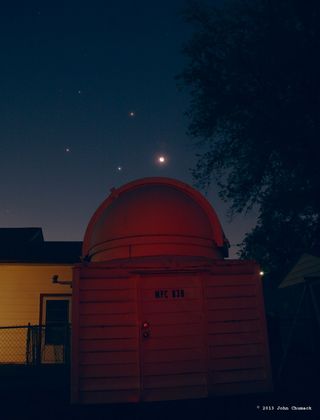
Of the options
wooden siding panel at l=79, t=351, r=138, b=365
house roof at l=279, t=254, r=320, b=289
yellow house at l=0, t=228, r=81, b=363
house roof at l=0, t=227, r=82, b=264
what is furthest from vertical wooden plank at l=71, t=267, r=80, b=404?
house roof at l=279, t=254, r=320, b=289

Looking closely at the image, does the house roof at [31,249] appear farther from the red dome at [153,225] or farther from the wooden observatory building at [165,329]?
the wooden observatory building at [165,329]

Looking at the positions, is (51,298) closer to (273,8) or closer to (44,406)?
(44,406)

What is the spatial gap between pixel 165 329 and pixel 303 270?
10.9 meters

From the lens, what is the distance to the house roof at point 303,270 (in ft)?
47.4

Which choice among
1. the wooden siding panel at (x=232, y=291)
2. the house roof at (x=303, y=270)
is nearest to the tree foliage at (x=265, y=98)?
the house roof at (x=303, y=270)

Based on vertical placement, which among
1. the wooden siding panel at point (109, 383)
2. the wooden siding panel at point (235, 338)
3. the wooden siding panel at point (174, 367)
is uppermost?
the wooden siding panel at point (235, 338)

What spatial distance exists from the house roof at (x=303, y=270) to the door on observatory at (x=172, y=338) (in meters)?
8.25

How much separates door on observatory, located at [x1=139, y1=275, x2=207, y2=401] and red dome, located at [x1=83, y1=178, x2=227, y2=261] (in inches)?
36.2

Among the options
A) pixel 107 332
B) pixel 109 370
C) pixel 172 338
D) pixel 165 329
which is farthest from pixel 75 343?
pixel 172 338

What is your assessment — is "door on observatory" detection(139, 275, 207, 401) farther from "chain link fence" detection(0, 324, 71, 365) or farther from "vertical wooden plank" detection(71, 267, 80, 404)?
"chain link fence" detection(0, 324, 71, 365)

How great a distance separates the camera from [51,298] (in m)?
14.8

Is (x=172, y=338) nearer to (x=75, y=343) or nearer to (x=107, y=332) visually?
(x=107, y=332)

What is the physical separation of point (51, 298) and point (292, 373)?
968 cm

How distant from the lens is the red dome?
8.02 meters
